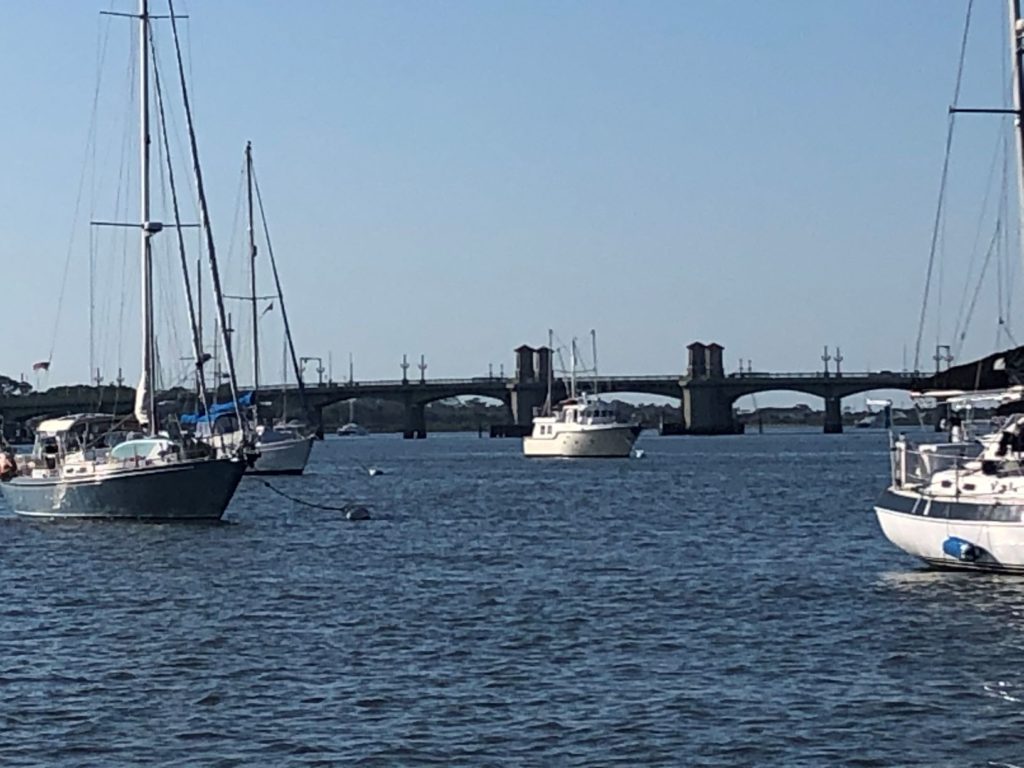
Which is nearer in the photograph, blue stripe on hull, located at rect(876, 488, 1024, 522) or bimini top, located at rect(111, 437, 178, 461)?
blue stripe on hull, located at rect(876, 488, 1024, 522)

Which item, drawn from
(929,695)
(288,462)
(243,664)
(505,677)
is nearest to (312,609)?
(243,664)

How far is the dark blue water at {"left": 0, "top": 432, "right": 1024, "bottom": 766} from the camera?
20859mm

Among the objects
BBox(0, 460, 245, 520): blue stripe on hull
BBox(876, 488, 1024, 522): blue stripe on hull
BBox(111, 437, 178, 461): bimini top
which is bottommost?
BBox(876, 488, 1024, 522): blue stripe on hull

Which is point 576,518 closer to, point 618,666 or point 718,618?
point 718,618

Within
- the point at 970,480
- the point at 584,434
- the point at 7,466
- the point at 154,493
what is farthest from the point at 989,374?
the point at 584,434

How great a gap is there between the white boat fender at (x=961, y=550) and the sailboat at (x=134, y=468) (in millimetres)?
20907

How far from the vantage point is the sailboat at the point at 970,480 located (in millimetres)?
33219

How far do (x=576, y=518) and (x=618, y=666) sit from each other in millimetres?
33835

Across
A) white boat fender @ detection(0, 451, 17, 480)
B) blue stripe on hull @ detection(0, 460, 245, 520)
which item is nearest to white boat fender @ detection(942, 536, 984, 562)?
blue stripe on hull @ detection(0, 460, 245, 520)

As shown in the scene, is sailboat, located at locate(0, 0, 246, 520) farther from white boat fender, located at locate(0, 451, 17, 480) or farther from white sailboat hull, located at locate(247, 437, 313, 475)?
white sailboat hull, located at locate(247, 437, 313, 475)

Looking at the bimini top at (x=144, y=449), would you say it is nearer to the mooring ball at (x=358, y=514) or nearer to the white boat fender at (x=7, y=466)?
the white boat fender at (x=7, y=466)

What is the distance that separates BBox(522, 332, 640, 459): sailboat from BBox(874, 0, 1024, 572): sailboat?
9079 centimetres

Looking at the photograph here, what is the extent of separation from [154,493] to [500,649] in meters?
23.0

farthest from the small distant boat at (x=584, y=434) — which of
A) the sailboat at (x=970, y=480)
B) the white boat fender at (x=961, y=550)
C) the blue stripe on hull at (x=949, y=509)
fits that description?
the white boat fender at (x=961, y=550)
